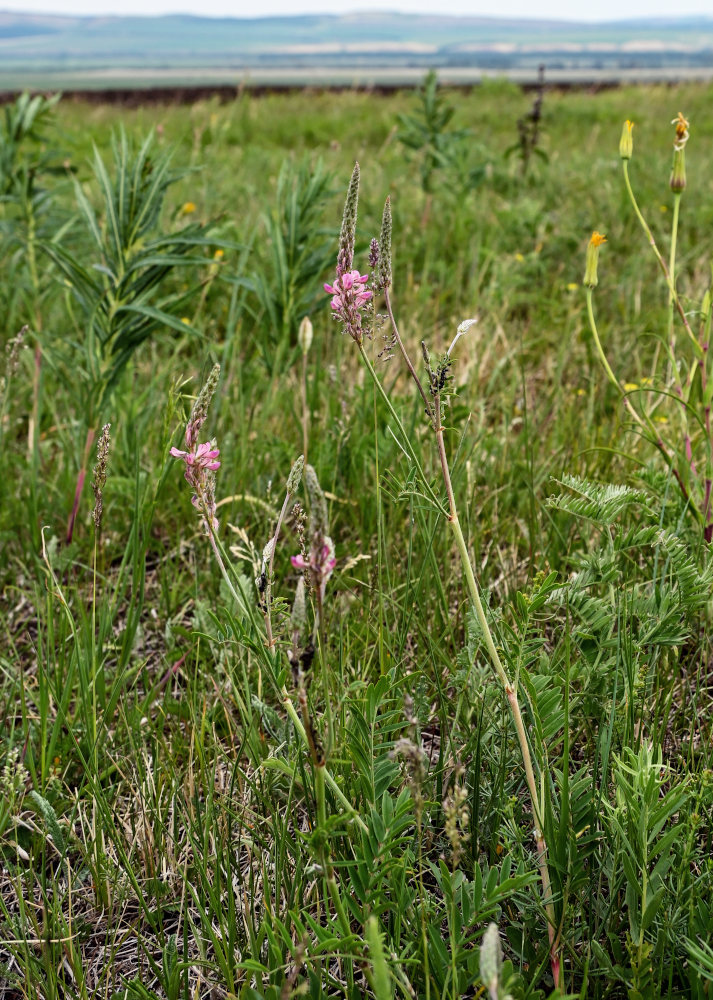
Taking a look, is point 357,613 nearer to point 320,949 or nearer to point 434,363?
point 434,363

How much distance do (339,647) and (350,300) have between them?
0.68 meters

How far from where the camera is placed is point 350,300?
105cm

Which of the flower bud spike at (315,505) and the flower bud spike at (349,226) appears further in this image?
the flower bud spike at (349,226)

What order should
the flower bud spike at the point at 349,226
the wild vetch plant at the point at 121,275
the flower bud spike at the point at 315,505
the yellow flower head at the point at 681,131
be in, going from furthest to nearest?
the wild vetch plant at the point at 121,275 → the yellow flower head at the point at 681,131 → the flower bud spike at the point at 349,226 → the flower bud spike at the point at 315,505

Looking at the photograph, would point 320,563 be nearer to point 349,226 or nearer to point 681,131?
point 349,226

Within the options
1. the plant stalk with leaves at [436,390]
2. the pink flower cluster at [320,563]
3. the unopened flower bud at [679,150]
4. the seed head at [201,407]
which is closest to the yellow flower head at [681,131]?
the unopened flower bud at [679,150]

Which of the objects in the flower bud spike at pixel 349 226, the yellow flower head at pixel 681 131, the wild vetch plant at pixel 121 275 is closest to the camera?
the flower bud spike at pixel 349 226

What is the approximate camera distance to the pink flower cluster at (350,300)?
3.42 ft

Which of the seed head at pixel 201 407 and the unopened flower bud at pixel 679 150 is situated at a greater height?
the unopened flower bud at pixel 679 150

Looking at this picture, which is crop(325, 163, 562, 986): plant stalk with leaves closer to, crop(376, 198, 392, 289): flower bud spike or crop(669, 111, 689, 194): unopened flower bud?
crop(376, 198, 392, 289): flower bud spike

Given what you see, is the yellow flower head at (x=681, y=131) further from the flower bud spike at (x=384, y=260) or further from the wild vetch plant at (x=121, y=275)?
the wild vetch plant at (x=121, y=275)

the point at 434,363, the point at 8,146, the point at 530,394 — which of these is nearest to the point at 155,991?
the point at 434,363

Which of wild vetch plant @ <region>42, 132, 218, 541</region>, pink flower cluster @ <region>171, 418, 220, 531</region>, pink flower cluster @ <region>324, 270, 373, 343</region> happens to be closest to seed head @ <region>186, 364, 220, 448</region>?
pink flower cluster @ <region>171, 418, 220, 531</region>

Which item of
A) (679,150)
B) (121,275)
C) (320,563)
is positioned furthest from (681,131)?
(121,275)
